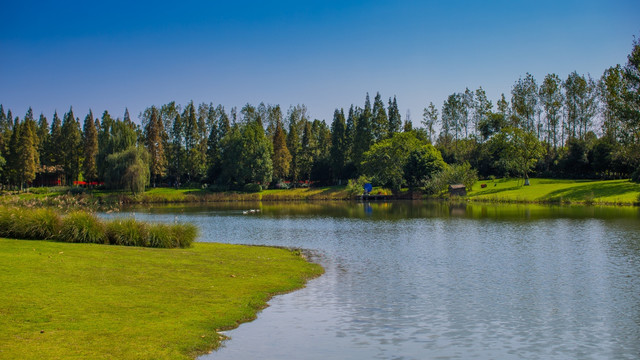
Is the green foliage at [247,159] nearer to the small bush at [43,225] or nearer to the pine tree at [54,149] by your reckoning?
the pine tree at [54,149]

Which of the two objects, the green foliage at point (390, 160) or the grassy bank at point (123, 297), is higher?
the green foliage at point (390, 160)

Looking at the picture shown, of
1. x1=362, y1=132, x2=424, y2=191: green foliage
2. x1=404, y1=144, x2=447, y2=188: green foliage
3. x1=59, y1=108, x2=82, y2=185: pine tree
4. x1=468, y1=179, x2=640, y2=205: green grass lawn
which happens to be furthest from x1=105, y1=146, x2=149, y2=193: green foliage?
x1=468, y1=179, x2=640, y2=205: green grass lawn

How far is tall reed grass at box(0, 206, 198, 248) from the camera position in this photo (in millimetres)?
22625

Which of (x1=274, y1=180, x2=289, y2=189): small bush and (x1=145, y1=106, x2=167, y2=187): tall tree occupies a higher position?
(x1=145, y1=106, x2=167, y2=187): tall tree

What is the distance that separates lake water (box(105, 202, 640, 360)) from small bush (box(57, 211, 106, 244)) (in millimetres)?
10955

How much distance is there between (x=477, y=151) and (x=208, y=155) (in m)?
60.8

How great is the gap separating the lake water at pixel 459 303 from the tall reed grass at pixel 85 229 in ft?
25.6

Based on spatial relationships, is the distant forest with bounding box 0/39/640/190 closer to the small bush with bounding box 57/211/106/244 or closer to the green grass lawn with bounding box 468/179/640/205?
the green grass lawn with bounding box 468/179/640/205

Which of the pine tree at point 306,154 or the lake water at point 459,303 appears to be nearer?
the lake water at point 459,303

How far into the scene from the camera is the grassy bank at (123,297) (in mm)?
9883

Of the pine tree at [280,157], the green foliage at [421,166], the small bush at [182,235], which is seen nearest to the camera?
the small bush at [182,235]

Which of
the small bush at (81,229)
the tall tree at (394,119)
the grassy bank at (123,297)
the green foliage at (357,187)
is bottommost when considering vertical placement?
the grassy bank at (123,297)

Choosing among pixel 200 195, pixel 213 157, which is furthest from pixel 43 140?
pixel 200 195

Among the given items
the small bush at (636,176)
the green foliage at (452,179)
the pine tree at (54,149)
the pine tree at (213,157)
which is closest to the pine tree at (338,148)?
the green foliage at (452,179)
